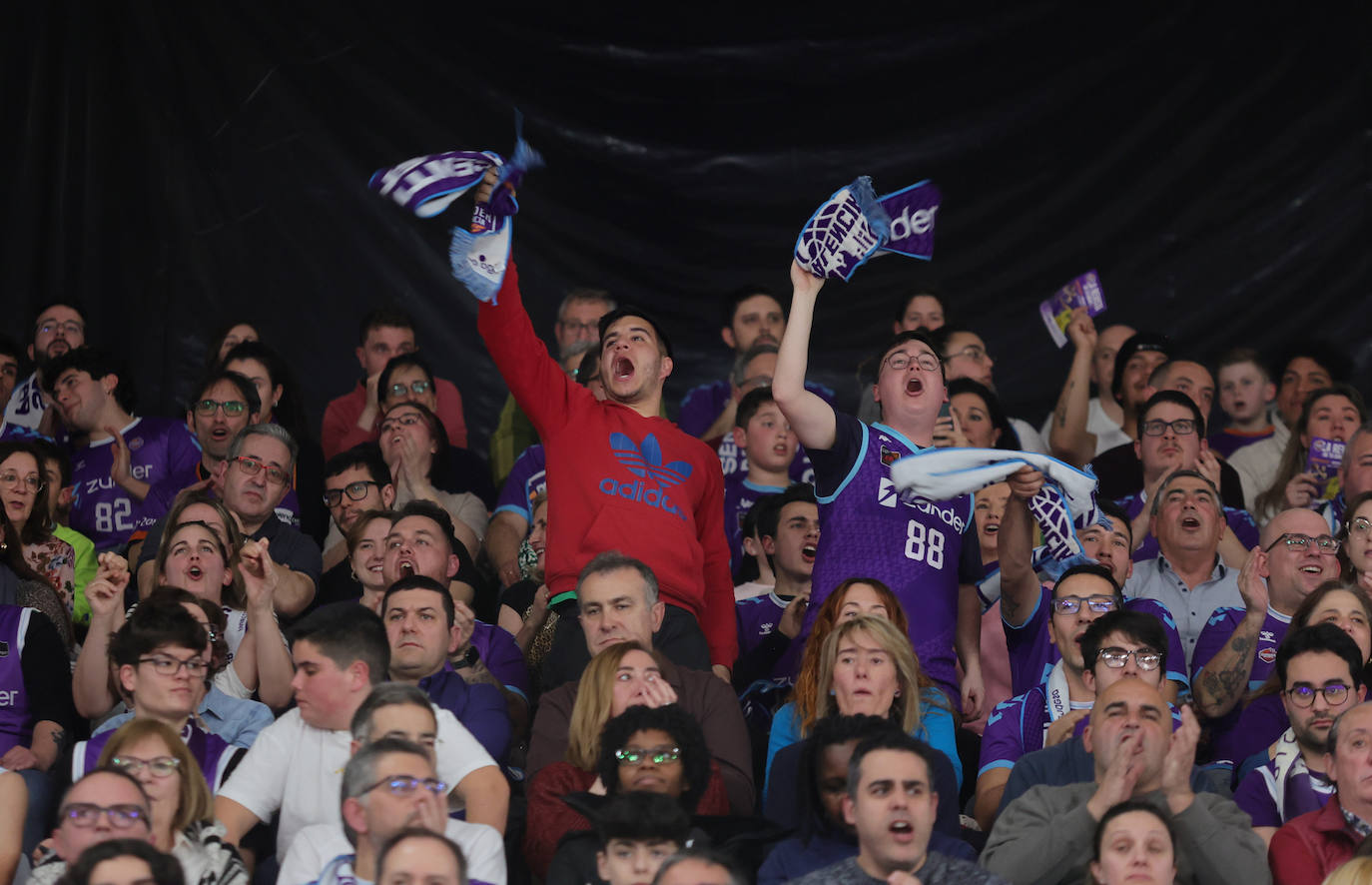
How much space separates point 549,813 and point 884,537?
1.45 meters

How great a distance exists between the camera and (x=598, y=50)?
9.33 meters

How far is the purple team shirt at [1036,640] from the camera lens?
20.7 feet

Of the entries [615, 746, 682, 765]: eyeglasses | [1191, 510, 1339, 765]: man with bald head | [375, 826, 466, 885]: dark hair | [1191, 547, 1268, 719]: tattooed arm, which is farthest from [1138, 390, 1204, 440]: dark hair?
[375, 826, 466, 885]: dark hair

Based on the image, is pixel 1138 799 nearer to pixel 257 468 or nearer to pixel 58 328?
pixel 257 468

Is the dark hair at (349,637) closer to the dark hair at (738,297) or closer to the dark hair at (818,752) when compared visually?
the dark hair at (818,752)

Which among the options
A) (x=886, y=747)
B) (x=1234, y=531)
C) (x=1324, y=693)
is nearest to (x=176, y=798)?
(x=886, y=747)

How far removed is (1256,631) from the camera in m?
6.19

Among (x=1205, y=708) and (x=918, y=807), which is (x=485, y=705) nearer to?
(x=918, y=807)

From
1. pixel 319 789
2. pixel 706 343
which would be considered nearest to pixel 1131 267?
pixel 706 343

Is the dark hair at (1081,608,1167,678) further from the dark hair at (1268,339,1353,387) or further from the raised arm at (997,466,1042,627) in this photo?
the dark hair at (1268,339,1353,387)

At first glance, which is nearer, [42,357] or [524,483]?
[524,483]

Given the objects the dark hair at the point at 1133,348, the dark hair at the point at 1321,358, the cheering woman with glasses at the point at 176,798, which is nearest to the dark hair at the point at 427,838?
the cheering woman with glasses at the point at 176,798

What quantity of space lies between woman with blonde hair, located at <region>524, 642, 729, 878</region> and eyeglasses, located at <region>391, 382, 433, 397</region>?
289 cm

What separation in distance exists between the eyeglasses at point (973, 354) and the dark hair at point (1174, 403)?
83cm
